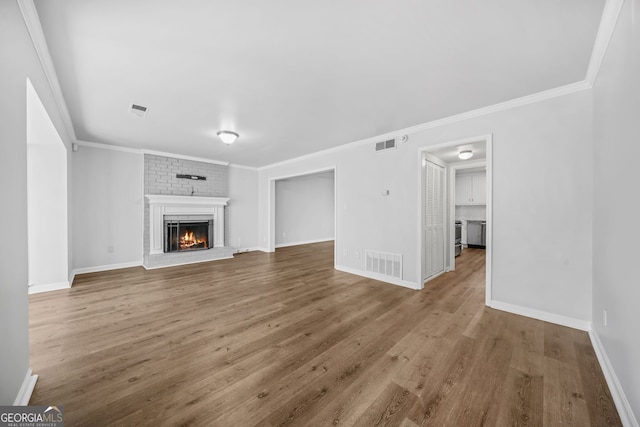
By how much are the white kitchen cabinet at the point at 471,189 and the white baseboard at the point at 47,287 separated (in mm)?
9588

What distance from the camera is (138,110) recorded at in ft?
10.3

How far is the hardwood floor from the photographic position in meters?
1.45

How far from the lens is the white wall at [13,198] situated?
1264mm

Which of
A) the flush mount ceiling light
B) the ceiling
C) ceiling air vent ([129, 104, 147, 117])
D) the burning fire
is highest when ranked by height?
ceiling air vent ([129, 104, 147, 117])

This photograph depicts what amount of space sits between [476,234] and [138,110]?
8.77 m

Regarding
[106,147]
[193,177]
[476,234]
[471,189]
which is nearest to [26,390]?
[106,147]

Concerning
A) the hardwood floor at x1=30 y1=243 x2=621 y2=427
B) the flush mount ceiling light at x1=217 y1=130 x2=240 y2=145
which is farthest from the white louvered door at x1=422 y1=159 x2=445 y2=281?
the flush mount ceiling light at x1=217 y1=130 x2=240 y2=145

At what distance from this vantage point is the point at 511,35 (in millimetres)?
1781

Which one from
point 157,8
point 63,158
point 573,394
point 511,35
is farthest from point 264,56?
point 63,158

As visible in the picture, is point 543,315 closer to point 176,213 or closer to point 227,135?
point 227,135

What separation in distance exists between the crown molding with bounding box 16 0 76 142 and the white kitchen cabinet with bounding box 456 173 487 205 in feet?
29.1

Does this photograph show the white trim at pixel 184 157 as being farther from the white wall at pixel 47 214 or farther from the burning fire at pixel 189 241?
the burning fire at pixel 189 241

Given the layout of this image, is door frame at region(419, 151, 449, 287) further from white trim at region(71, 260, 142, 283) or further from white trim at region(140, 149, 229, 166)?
white trim at region(71, 260, 142, 283)

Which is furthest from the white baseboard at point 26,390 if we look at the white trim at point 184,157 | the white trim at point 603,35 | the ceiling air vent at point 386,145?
the white trim at point 184,157
